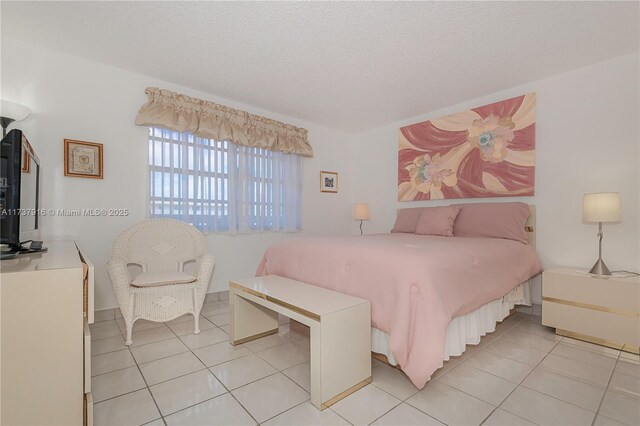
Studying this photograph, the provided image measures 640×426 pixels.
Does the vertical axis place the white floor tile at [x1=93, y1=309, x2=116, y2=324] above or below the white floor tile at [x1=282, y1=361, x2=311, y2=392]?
above

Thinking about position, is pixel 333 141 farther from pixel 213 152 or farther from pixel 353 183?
pixel 213 152

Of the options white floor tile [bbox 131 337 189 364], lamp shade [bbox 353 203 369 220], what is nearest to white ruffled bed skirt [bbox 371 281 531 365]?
white floor tile [bbox 131 337 189 364]

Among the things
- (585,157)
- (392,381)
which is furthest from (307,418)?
(585,157)

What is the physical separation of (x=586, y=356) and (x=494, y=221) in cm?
135

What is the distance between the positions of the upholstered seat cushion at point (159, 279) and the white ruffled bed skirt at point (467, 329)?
1.64 m

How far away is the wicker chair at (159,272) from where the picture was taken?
2.33 meters

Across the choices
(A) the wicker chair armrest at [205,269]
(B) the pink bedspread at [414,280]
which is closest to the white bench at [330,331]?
(B) the pink bedspread at [414,280]

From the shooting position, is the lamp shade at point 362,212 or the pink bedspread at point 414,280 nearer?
the pink bedspread at point 414,280

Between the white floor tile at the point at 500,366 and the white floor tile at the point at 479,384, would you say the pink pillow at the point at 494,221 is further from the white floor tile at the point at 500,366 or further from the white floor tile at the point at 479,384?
the white floor tile at the point at 479,384

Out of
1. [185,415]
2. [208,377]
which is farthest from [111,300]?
[185,415]

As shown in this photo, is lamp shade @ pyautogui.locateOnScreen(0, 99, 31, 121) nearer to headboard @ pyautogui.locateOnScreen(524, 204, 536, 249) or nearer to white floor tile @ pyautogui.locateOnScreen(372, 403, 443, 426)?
white floor tile @ pyautogui.locateOnScreen(372, 403, 443, 426)

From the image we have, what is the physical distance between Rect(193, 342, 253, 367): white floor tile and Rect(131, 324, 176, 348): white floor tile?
1.53 feet

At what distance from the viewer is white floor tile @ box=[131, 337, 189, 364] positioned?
212 cm

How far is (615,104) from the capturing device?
271 cm
